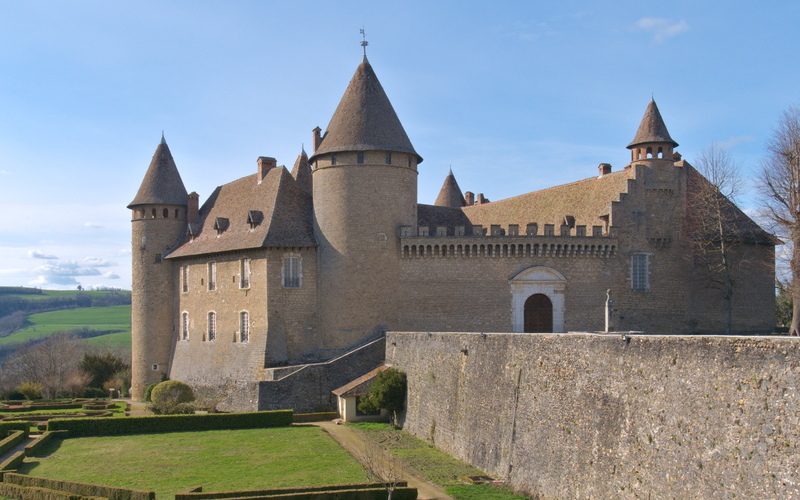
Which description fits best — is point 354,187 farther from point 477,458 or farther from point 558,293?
point 477,458

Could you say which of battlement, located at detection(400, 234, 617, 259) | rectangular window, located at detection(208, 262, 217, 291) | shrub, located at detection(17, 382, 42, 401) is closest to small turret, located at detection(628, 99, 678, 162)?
battlement, located at detection(400, 234, 617, 259)

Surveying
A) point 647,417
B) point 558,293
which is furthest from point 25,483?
point 558,293

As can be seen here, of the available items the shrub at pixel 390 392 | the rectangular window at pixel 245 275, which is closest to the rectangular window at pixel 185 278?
the rectangular window at pixel 245 275

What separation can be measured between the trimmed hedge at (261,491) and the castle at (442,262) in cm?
1551

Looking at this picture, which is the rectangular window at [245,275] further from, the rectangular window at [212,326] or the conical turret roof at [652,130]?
the conical turret roof at [652,130]

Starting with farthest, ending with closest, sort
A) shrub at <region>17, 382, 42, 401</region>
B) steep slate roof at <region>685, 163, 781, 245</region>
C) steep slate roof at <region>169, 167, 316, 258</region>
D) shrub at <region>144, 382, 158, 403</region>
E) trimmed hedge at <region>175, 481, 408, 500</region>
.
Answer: shrub at <region>17, 382, 42, 401</region> < shrub at <region>144, 382, 158, 403</region> < steep slate roof at <region>685, 163, 781, 245</region> < steep slate roof at <region>169, 167, 316, 258</region> < trimmed hedge at <region>175, 481, 408, 500</region>

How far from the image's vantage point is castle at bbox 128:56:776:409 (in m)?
41.4

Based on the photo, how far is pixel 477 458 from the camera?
27.8 metres

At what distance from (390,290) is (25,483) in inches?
792

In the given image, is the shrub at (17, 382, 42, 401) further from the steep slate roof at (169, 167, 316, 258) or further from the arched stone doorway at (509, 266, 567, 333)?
the arched stone doorway at (509, 266, 567, 333)

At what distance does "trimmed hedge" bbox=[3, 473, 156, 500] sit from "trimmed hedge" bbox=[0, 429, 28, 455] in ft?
21.8

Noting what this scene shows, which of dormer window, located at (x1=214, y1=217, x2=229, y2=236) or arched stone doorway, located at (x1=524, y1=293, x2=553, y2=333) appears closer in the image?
arched stone doorway, located at (x1=524, y1=293, x2=553, y2=333)

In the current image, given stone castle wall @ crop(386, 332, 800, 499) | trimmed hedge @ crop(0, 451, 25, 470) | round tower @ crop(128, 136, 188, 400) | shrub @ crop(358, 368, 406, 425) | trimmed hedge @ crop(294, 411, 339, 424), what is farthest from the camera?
round tower @ crop(128, 136, 188, 400)

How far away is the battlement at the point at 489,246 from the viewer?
1641 inches
